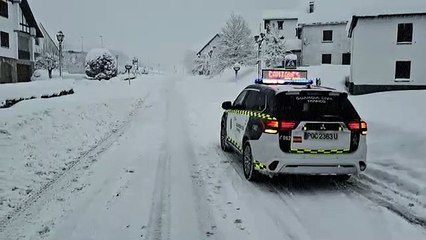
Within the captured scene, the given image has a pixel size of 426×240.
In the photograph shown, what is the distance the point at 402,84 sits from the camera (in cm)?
3133

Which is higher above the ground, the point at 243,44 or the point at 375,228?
the point at 243,44

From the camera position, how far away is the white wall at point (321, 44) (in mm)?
44125

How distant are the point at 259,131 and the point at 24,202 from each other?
371 centimetres

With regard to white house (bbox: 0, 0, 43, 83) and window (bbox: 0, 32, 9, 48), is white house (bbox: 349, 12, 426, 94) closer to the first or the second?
window (bbox: 0, 32, 9, 48)

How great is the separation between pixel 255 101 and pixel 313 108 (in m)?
1.50

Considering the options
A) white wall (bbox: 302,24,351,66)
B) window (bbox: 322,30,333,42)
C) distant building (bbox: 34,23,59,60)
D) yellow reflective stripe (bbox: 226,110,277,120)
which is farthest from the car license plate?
distant building (bbox: 34,23,59,60)

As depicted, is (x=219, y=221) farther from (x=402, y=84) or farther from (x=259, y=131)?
(x=402, y=84)

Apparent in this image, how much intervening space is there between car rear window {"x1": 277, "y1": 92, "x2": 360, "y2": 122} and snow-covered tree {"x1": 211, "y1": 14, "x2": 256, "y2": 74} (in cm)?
4886

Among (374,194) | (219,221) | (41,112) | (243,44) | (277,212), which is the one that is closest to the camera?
(219,221)

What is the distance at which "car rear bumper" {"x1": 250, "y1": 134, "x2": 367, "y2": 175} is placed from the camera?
6.64 meters

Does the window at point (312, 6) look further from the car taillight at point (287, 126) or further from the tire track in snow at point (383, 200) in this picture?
the car taillight at point (287, 126)

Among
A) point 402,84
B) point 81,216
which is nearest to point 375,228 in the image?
point 81,216

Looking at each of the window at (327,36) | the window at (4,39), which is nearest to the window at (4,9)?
the window at (4,39)

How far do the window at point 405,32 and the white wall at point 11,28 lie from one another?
3209 centimetres
